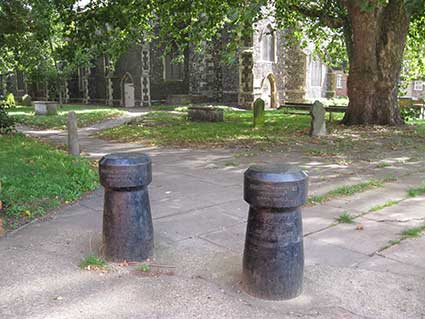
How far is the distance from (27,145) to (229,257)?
8.57 meters

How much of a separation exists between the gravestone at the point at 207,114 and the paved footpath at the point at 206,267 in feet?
40.6

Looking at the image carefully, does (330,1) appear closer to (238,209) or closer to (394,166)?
(394,166)

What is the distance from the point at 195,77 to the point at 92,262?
105 feet

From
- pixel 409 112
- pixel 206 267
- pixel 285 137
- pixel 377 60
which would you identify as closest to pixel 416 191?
pixel 206 267

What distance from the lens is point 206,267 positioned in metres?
4.13

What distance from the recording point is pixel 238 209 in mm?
6078

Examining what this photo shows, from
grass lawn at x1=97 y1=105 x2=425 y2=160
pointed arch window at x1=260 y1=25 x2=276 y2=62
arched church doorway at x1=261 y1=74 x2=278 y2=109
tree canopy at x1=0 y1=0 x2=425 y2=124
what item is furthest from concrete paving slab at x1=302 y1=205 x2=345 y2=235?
pointed arch window at x1=260 y1=25 x2=276 y2=62

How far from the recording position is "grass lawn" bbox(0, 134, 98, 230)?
575cm

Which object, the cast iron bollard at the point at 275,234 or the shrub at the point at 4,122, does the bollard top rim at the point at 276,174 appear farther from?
the shrub at the point at 4,122

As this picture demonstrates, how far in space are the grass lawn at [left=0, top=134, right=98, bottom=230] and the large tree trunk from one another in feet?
35.3

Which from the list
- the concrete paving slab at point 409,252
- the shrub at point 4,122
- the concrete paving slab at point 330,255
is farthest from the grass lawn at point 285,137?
the concrete paving slab at point 330,255

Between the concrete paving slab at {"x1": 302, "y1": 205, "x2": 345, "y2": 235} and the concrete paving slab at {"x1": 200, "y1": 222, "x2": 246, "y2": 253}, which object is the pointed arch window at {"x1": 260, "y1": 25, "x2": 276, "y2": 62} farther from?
the concrete paving slab at {"x1": 200, "y1": 222, "x2": 246, "y2": 253}

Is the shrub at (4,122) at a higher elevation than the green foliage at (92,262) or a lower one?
higher

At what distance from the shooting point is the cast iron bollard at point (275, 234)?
347cm
